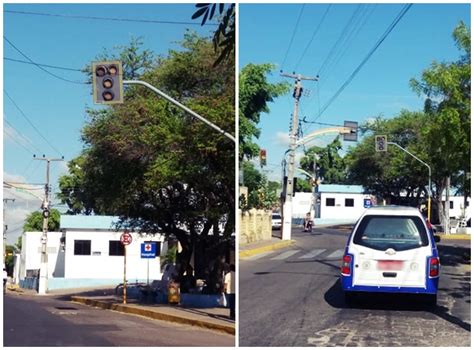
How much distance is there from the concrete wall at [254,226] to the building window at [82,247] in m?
3.31

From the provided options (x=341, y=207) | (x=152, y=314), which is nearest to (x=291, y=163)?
(x=152, y=314)

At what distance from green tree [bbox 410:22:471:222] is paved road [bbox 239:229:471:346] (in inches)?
105

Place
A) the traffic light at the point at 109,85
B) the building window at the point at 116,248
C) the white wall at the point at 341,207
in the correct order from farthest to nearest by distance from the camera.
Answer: the white wall at the point at 341,207
the building window at the point at 116,248
the traffic light at the point at 109,85

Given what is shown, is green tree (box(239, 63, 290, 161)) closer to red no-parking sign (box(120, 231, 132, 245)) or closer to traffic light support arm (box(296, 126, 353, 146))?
traffic light support arm (box(296, 126, 353, 146))

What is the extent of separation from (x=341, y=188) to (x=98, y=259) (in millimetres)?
17750

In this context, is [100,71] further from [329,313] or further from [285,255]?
[285,255]

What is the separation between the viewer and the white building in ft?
49.3

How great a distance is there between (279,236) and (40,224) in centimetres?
614

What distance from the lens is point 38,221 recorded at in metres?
12.3

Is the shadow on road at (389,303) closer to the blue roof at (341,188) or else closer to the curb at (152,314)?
the curb at (152,314)

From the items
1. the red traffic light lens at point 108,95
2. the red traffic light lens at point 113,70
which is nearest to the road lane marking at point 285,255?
the red traffic light lens at point 108,95

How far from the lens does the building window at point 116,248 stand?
1769 centimetres

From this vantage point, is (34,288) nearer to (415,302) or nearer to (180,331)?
(180,331)

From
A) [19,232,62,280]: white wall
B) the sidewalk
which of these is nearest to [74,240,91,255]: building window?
[19,232,62,280]: white wall
